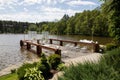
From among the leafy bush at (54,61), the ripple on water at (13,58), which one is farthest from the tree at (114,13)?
the ripple on water at (13,58)

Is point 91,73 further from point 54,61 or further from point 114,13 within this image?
point 114,13

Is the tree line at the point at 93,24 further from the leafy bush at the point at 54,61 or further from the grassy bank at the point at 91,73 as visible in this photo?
the grassy bank at the point at 91,73

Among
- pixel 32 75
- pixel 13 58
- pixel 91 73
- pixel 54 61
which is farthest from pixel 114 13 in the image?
pixel 13 58

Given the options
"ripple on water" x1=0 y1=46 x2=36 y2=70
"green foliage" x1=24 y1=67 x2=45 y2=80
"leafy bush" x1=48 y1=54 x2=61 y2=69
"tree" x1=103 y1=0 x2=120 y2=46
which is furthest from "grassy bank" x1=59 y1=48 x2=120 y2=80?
"ripple on water" x1=0 y1=46 x2=36 y2=70

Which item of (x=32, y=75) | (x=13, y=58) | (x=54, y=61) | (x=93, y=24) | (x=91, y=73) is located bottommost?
(x=13, y=58)

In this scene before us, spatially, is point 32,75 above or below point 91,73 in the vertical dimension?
Answer: below

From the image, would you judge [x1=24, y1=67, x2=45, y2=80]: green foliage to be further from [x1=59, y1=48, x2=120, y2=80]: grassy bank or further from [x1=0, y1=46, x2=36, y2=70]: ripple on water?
[x1=0, y1=46, x2=36, y2=70]: ripple on water

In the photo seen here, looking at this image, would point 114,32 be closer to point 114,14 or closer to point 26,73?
point 114,14

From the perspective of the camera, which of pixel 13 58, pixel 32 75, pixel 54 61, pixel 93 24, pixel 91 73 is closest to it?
pixel 91 73

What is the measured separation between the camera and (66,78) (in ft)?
12.1

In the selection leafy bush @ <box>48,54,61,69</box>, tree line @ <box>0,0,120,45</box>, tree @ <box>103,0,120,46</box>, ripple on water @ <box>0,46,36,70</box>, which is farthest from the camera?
ripple on water @ <box>0,46,36,70</box>

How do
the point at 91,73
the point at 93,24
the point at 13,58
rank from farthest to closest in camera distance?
the point at 93,24 → the point at 13,58 → the point at 91,73

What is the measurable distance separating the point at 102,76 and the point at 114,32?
11.4 metres

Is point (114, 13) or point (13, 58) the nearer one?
point (114, 13)
